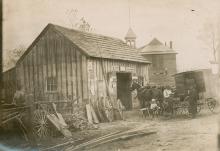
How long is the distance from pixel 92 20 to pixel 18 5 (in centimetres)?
70

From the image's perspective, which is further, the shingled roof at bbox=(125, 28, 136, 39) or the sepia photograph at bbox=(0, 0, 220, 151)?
the shingled roof at bbox=(125, 28, 136, 39)

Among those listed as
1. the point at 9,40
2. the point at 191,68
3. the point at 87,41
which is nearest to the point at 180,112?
the point at 191,68

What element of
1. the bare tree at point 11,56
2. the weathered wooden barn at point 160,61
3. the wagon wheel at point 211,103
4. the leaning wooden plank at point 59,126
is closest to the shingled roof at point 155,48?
the weathered wooden barn at point 160,61

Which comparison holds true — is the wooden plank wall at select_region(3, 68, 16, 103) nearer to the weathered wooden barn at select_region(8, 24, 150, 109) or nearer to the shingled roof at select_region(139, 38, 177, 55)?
the weathered wooden barn at select_region(8, 24, 150, 109)

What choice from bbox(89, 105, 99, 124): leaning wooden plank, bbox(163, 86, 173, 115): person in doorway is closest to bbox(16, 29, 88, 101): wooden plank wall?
bbox(89, 105, 99, 124): leaning wooden plank

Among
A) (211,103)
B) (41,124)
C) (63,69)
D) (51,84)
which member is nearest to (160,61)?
(211,103)

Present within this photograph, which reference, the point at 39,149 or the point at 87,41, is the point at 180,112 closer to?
the point at 87,41

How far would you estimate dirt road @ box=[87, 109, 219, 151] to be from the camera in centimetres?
323

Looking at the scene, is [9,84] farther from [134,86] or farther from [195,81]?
[195,81]

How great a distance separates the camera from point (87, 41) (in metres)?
3.38

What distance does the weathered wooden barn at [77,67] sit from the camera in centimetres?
332

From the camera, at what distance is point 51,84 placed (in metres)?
3.39

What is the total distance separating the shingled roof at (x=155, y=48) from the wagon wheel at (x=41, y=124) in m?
0.98

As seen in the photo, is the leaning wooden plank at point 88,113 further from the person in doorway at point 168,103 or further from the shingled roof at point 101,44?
the person in doorway at point 168,103
